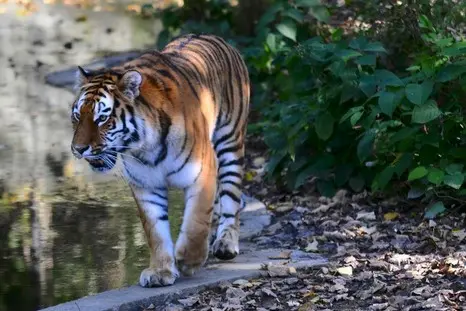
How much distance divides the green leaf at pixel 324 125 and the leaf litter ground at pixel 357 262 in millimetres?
447

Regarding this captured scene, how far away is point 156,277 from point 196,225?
0.36 m

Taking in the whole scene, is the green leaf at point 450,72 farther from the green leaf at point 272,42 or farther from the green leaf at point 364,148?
the green leaf at point 272,42

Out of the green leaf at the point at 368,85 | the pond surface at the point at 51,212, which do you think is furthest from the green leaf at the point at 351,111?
the pond surface at the point at 51,212

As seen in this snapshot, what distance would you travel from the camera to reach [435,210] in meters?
6.56

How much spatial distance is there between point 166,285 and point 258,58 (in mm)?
4133

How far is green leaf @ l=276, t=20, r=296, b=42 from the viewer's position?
29.9 ft

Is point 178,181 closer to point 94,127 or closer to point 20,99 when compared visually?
point 94,127

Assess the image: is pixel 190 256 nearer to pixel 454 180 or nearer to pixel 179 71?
pixel 179 71

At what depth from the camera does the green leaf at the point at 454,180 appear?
6348 mm

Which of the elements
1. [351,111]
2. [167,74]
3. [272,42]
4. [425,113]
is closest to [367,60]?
[351,111]

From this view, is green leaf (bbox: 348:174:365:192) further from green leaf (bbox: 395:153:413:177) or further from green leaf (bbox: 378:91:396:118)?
green leaf (bbox: 378:91:396:118)

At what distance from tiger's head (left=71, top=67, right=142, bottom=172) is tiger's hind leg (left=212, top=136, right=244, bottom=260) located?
1.14 metres

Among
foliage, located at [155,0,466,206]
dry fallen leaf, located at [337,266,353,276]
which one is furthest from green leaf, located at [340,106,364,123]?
dry fallen leaf, located at [337,266,353,276]

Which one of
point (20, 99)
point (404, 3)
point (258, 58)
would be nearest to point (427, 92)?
point (404, 3)
